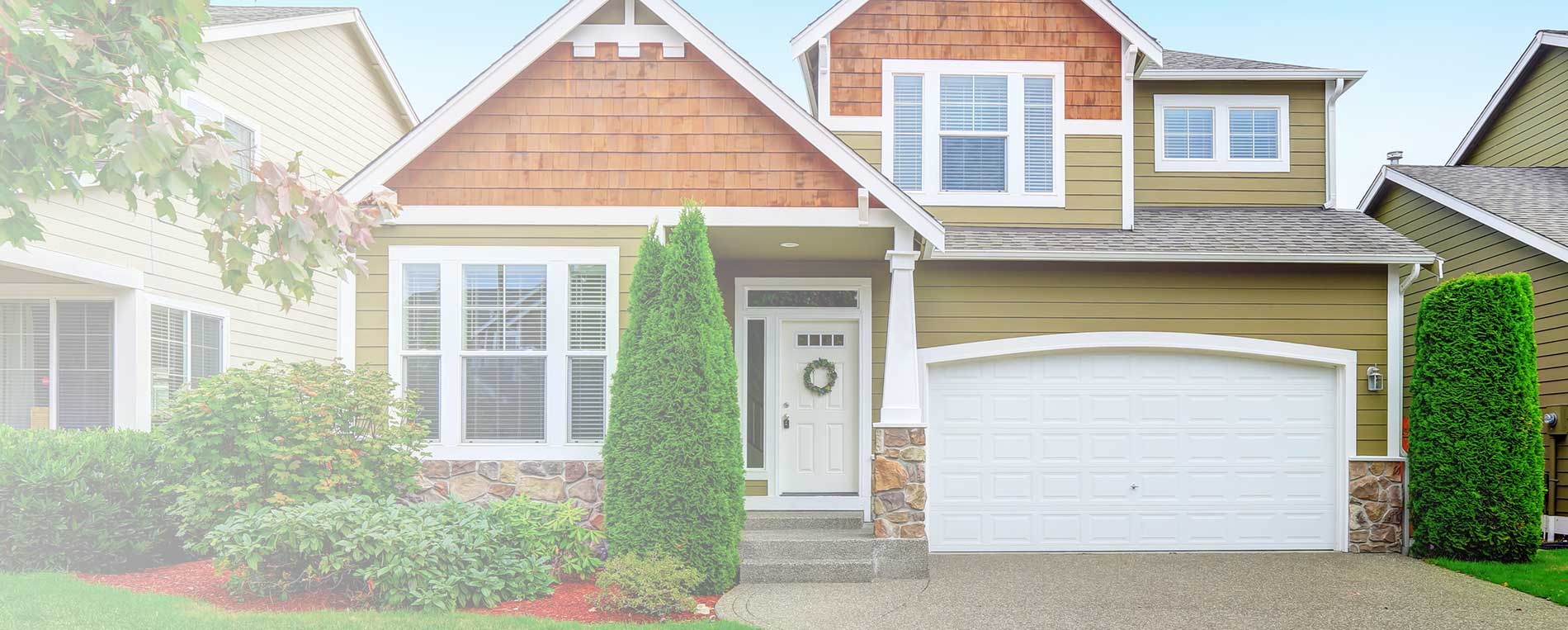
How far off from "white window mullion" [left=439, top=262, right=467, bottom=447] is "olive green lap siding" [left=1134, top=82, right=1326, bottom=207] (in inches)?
282

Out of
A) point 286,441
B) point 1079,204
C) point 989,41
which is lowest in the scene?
point 286,441

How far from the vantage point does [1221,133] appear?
12594mm

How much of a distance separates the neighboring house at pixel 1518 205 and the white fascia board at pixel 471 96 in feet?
30.0

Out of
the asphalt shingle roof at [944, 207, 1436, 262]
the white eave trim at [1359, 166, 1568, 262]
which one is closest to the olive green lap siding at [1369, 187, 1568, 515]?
the white eave trim at [1359, 166, 1568, 262]

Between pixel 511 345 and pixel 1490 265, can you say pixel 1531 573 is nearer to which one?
pixel 1490 265

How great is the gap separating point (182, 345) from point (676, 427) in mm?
5860

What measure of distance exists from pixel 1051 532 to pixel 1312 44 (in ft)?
55.2

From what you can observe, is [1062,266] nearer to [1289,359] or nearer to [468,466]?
[1289,359]

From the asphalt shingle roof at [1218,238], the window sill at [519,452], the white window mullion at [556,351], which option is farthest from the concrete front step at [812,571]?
the asphalt shingle roof at [1218,238]

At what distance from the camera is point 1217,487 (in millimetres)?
11031

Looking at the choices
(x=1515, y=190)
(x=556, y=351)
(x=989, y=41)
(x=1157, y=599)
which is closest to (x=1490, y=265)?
(x=1515, y=190)

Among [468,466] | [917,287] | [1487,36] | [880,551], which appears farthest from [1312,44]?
[468,466]

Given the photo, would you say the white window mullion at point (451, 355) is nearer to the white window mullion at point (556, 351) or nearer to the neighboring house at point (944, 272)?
the neighboring house at point (944, 272)

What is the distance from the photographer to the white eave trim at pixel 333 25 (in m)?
11.8
